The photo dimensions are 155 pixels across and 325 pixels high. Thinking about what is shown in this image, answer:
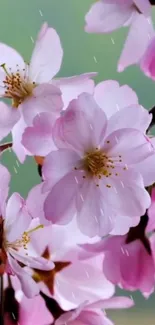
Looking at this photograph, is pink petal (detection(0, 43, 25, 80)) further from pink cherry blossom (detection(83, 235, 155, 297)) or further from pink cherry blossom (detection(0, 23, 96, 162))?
pink cherry blossom (detection(83, 235, 155, 297))

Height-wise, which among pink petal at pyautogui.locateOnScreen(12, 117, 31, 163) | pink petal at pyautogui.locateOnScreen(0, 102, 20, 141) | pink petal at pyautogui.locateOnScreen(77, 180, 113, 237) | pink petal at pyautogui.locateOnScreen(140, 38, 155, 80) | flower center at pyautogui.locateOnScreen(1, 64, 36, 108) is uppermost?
pink petal at pyautogui.locateOnScreen(0, 102, 20, 141)

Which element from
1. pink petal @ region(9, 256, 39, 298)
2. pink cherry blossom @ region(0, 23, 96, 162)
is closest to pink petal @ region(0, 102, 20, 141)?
pink cherry blossom @ region(0, 23, 96, 162)

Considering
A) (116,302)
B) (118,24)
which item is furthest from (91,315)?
(118,24)

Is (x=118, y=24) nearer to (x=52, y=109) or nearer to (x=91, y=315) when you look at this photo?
(x=52, y=109)

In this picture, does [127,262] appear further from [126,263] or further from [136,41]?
[136,41]

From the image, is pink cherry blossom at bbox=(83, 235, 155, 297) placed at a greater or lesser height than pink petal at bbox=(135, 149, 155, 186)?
lesser

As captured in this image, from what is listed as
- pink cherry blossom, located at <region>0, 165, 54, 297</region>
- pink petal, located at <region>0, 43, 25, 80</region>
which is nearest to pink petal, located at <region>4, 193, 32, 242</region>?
pink cherry blossom, located at <region>0, 165, 54, 297</region>
